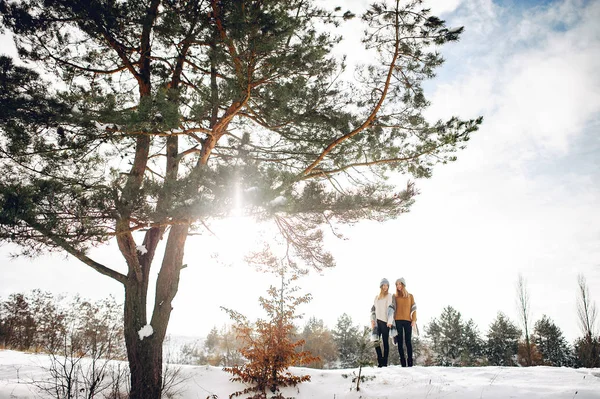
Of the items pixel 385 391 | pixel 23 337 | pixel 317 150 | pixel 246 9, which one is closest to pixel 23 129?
pixel 246 9

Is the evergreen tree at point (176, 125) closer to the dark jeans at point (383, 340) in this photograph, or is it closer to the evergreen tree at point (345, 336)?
the dark jeans at point (383, 340)

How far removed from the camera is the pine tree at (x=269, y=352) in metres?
4.77

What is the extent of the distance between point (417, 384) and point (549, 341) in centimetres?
3431

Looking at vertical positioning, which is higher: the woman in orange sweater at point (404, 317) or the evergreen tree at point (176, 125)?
the evergreen tree at point (176, 125)

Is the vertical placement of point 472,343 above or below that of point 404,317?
below

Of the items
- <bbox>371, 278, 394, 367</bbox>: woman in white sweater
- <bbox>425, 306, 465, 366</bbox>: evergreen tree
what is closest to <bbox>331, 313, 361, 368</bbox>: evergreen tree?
<bbox>425, 306, 465, 366</bbox>: evergreen tree

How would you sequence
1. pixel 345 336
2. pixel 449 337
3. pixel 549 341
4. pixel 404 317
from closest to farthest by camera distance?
1. pixel 404 317
2. pixel 549 341
3. pixel 449 337
4. pixel 345 336

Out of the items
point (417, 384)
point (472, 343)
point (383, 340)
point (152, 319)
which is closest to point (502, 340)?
point (472, 343)

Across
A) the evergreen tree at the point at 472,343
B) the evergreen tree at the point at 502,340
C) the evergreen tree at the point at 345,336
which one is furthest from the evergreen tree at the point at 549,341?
the evergreen tree at the point at 345,336

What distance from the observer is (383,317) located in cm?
616

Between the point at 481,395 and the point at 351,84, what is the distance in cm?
474

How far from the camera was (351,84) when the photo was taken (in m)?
5.33

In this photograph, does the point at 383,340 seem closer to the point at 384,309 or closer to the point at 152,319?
the point at 384,309

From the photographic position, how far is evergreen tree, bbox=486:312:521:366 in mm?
29097
